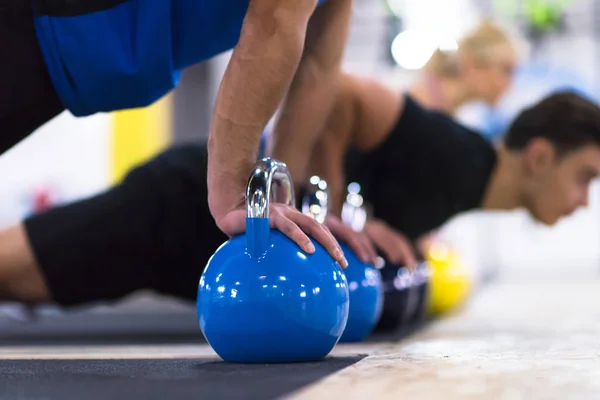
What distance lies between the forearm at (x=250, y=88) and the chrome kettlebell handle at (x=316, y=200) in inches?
15.5

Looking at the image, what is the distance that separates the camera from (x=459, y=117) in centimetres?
684

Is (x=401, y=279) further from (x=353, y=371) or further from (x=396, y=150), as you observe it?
(x=353, y=371)

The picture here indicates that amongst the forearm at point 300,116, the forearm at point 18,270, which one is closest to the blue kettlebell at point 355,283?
the forearm at point 300,116

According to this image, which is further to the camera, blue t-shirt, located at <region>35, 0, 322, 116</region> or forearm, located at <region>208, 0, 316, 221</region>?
Answer: blue t-shirt, located at <region>35, 0, 322, 116</region>

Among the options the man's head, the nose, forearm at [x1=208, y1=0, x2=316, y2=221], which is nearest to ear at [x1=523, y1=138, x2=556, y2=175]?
the man's head

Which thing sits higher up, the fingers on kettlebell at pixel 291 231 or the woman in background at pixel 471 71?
the woman in background at pixel 471 71

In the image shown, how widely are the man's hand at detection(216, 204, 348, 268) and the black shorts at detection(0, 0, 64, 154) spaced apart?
0.46m

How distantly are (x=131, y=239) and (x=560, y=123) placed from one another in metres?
1.59

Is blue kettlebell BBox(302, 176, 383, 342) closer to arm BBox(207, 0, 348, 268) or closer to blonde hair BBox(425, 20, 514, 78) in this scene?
arm BBox(207, 0, 348, 268)

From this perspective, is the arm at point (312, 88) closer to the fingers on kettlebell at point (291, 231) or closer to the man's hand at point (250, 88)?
the man's hand at point (250, 88)

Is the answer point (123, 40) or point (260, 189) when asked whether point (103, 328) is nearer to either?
point (123, 40)

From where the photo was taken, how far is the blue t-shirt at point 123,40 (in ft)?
5.42

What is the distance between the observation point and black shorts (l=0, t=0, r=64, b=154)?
65.6 inches

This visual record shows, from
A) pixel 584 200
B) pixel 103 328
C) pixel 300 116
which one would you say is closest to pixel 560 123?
pixel 584 200
